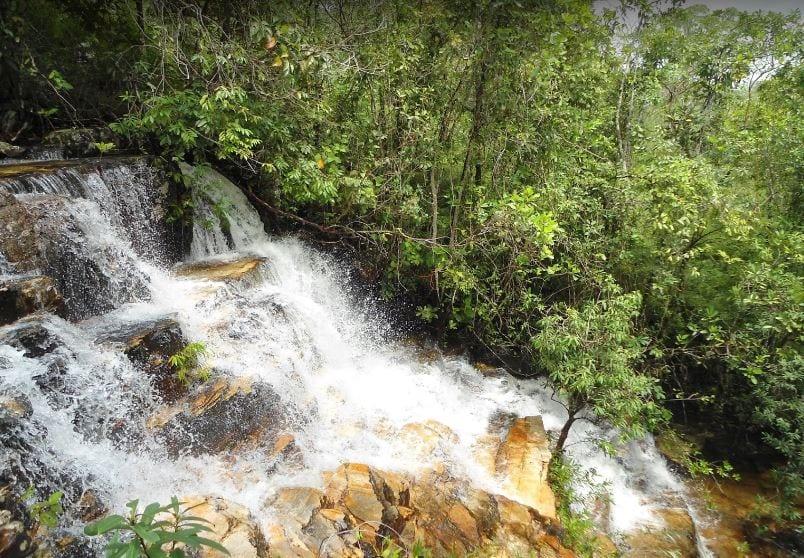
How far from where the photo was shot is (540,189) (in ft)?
21.7

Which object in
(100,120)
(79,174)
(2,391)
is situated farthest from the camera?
(100,120)

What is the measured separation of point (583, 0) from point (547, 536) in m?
7.43

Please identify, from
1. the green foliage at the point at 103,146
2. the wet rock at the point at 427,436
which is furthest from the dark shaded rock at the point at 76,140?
the wet rock at the point at 427,436

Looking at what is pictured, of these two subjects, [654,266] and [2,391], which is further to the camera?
[654,266]

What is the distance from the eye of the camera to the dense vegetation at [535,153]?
233 inches

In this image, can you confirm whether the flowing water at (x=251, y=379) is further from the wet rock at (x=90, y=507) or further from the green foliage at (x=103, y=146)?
the green foliage at (x=103, y=146)

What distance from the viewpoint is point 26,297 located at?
14.1 ft

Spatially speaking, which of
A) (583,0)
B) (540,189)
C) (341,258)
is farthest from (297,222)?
(583,0)

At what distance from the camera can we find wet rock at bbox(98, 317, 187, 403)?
14.5ft

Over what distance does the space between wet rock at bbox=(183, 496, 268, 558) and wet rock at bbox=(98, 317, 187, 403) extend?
3.83 ft

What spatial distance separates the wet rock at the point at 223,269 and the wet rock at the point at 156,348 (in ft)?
4.63

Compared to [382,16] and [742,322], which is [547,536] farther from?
[382,16]

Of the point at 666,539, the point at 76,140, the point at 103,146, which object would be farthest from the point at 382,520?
the point at 76,140

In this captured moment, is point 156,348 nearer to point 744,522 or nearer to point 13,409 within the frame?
point 13,409
